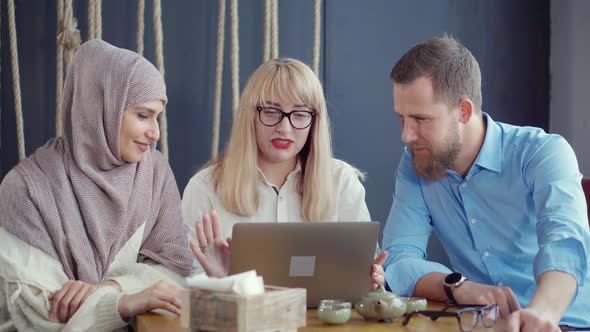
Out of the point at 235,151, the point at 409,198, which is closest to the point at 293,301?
the point at 409,198

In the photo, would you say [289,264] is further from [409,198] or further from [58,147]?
[58,147]

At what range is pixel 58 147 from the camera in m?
2.49

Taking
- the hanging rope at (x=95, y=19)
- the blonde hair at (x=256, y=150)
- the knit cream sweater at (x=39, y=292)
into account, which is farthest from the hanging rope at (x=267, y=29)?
the knit cream sweater at (x=39, y=292)

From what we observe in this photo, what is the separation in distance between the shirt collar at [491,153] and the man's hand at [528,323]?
737 millimetres

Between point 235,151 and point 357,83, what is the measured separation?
810 millimetres

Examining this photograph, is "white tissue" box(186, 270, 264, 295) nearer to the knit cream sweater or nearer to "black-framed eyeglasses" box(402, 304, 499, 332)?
"black-framed eyeglasses" box(402, 304, 499, 332)

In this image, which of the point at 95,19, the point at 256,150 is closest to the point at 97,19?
the point at 95,19

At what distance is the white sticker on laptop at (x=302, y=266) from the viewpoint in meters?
1.97

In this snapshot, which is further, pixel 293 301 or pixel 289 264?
pixel 289 264

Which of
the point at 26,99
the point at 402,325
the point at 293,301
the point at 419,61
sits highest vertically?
the point at 419,61

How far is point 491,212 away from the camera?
249 centimetres

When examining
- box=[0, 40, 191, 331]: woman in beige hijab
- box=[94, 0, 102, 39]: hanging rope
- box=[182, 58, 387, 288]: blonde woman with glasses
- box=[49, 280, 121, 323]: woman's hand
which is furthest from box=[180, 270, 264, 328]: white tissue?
box=[94, 0, 102, 39]: hanging rope

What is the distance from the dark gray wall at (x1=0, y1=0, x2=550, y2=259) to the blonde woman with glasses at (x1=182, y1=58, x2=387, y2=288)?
0.46 meters

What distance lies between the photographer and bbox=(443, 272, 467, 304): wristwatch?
2.18 metres
